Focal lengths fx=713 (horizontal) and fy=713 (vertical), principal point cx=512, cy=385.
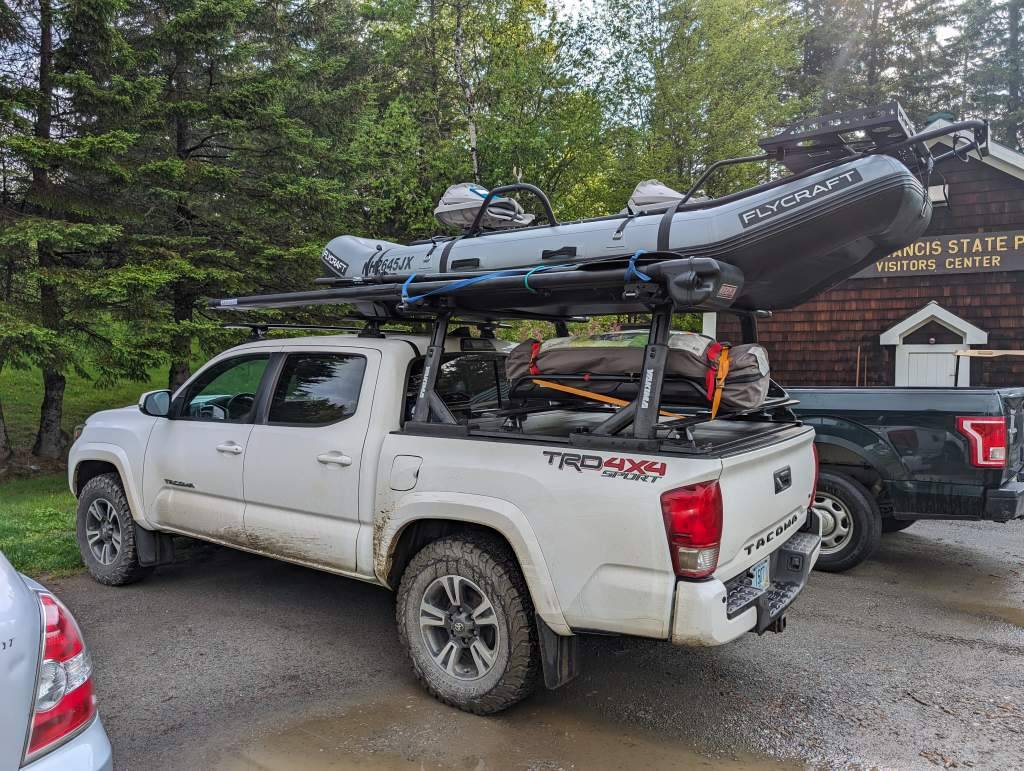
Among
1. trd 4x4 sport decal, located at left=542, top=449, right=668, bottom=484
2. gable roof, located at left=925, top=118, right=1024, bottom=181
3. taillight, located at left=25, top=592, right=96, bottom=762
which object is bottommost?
taillight, located at left=25, top=592, right=96, bottom=762

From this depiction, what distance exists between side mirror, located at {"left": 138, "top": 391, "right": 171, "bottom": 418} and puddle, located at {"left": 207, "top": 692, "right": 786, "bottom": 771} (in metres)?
2.38

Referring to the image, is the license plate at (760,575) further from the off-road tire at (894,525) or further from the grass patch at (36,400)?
the grass patch at (36,400)

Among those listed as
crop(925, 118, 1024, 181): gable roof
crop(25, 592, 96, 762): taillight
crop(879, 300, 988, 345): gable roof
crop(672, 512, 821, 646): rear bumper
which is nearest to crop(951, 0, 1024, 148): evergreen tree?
crop(925, 118, 1024, 181): gable roof

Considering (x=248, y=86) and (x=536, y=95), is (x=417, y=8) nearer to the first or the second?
(x=536, y=95)

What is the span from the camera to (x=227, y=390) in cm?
465

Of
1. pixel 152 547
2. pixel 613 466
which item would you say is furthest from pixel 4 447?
pixel 613 466

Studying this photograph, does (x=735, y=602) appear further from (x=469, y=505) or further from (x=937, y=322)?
(x=937, y=322)

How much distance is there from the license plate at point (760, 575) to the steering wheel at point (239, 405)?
2.93 metres

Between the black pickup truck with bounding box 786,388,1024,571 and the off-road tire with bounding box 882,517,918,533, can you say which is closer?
the black pickup truck with bounding box 786,388,1024,571

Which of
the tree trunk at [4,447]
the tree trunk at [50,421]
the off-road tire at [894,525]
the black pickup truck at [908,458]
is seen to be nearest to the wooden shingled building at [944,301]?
the off-road tire at [894,525]

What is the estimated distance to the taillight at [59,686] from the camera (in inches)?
66.6

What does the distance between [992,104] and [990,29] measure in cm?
357

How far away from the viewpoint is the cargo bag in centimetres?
318

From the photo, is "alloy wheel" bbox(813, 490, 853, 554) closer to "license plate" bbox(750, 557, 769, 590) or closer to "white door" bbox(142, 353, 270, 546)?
"license plate" bbox(750, 557, 769, 590)
